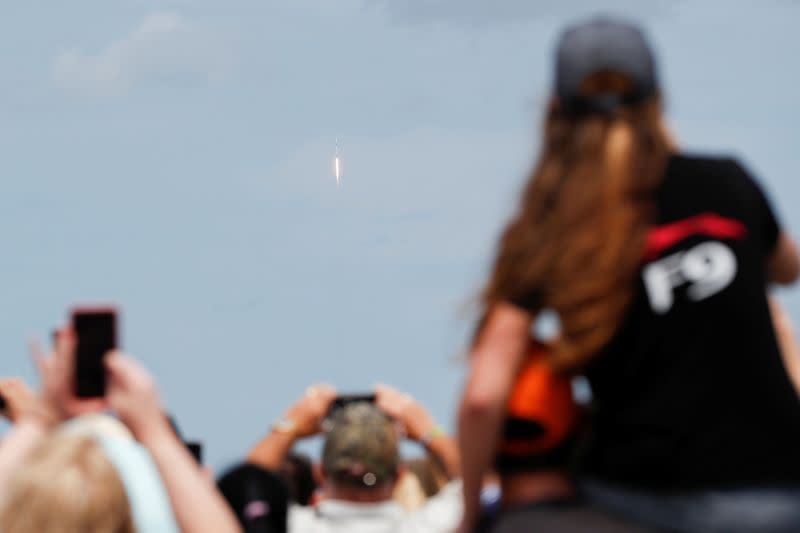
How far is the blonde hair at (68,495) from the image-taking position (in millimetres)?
4406

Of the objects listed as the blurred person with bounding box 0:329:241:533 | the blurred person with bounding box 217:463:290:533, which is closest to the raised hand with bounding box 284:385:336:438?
the blurred person with bounding box 217:463:290:533

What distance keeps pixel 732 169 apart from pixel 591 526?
111 centimetres

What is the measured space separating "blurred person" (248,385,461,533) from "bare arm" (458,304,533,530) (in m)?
2.59

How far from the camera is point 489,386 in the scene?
4.21 m

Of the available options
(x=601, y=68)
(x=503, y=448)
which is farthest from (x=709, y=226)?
(x=503, y=448)

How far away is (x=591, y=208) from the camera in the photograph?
431cm

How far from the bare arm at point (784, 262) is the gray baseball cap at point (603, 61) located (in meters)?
0.60

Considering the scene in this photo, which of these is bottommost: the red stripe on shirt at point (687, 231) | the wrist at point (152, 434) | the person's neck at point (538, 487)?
the person's neck at point (538, 487)

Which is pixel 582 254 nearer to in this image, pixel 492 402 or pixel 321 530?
pixel 492 402

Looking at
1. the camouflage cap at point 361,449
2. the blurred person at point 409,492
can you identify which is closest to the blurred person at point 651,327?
the camouflage cap at point 361,449

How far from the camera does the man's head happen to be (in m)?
7.03

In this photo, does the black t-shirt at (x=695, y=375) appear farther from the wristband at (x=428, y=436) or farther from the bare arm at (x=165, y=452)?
the wristband at (x=428, y=436)

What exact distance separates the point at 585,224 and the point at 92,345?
1.48 metres

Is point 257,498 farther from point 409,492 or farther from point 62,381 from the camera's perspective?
point 409,492
